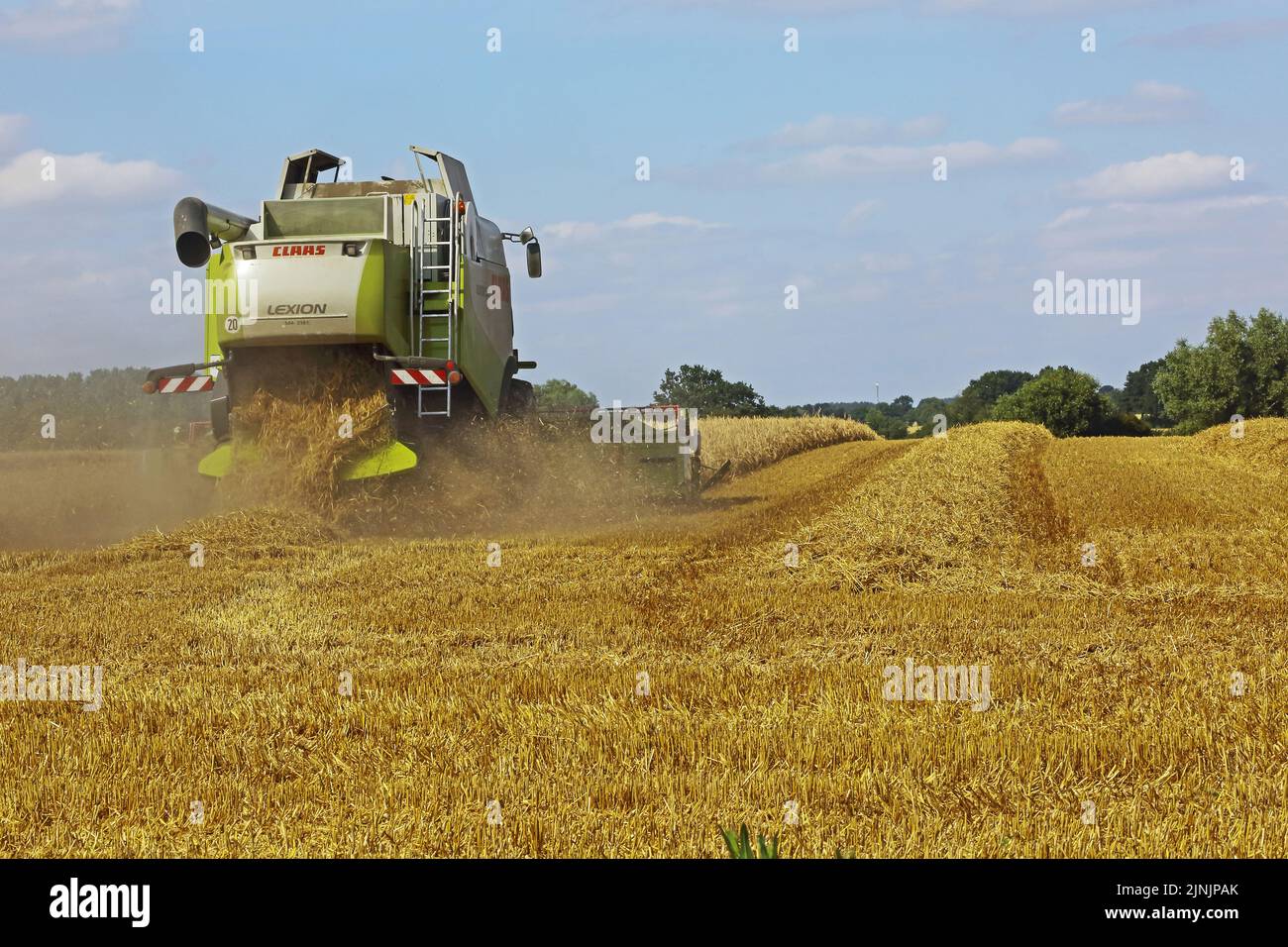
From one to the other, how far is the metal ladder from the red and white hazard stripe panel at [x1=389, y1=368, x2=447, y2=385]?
21cm

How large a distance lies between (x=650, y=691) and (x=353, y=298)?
7292mm

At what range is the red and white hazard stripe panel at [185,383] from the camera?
13.3 m

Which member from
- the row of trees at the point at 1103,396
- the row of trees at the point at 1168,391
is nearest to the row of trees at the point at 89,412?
the row of trees at the point at 1103,396

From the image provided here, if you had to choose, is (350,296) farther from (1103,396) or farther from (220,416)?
(1103,396)

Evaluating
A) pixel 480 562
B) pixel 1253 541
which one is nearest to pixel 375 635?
pixel 480 562

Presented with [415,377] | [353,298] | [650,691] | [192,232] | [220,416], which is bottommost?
[650,691]

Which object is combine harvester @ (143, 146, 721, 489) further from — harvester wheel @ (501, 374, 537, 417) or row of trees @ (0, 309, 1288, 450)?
row of trees @ (0, 309, 1288, 450)

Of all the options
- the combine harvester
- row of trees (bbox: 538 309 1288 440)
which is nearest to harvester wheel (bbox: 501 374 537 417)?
the combine harvester

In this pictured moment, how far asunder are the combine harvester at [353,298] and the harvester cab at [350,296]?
14mm

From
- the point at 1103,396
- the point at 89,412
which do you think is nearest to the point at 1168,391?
the point at 1103,396

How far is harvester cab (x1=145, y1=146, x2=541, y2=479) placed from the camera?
41.3 ft

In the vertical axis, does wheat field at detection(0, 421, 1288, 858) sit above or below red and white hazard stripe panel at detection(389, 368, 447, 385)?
below

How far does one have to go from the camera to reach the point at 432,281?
13.3 meters

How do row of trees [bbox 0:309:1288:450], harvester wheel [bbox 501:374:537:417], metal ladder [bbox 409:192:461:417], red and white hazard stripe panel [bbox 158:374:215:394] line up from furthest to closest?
row of trees [bbox 0:309:1288:450], harvester wheel [bbox 501:374:537:417], red and white hazard stripe panel [bbox 158:374:215:394], metal ladder [bbox 409:192:461:417]
